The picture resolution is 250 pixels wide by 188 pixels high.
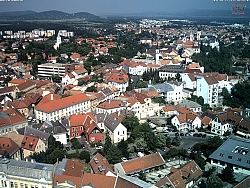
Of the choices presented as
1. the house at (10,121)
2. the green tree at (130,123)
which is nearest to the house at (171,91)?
the green tree at (130,123)

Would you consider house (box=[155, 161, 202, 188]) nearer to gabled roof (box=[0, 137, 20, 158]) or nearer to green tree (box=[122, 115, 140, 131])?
green tree (box=[122, 115, 140, 131])

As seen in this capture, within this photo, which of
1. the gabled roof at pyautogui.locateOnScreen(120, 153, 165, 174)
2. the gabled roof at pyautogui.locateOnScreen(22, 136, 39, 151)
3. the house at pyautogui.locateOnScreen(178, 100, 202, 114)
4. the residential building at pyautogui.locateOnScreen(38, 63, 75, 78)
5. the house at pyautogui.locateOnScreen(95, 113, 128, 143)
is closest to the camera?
the gabled roof at pyautogui.locateOnScreen(120, 153, 165, 174)

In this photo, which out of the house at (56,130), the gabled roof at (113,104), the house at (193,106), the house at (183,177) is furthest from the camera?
the house at (193,106)

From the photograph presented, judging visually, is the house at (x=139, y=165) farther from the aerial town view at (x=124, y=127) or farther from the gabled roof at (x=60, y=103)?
the gabled roof at (x=60, y=103)

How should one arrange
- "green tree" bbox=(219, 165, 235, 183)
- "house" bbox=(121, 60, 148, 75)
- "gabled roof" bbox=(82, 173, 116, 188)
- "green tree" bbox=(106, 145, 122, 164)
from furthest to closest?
"house" bbox=(121, 60, 148, 75), "green tree" bbox=(106, 145, 122, 164), "green tree" bbox=(219, 165, 235, 183), "gabled roof" bbox=(82, 173, 116, 188)

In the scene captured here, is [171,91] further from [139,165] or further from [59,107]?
[139,165]

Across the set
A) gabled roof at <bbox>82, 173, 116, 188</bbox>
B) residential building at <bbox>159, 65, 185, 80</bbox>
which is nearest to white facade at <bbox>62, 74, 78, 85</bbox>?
residential building at <bbox>159, 65, 185, 80</bbox>
